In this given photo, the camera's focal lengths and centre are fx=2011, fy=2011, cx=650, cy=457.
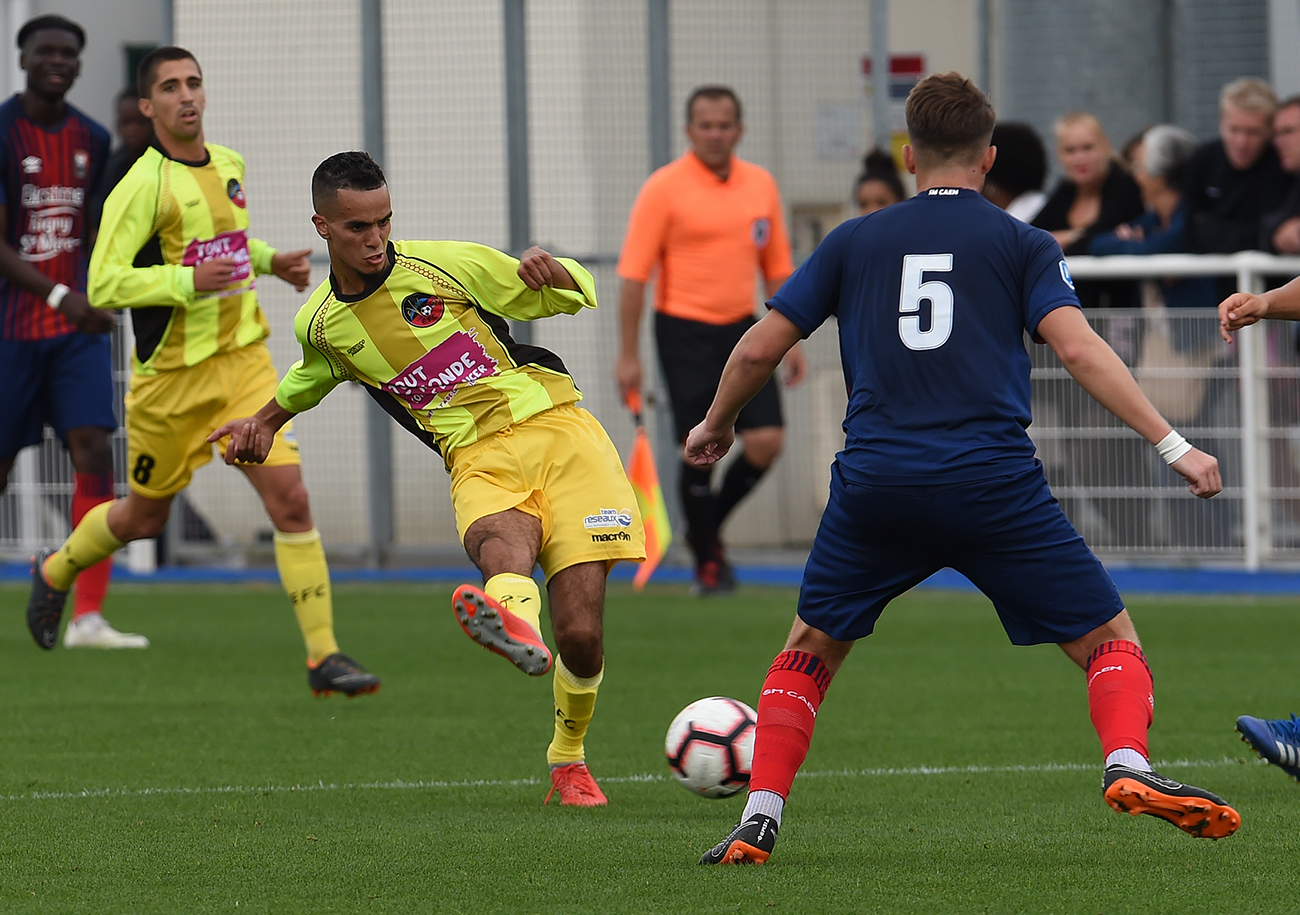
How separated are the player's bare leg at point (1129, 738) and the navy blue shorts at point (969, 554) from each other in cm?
6

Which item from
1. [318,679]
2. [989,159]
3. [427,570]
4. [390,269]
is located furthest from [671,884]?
[427,570]

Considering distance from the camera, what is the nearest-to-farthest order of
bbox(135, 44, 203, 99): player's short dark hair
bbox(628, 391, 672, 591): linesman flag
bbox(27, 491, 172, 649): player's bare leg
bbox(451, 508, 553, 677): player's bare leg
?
bbox(451, 508, 553, 677): player's bare leg, bbox(135, 44, 203, 99): player's short dark hair, bbox(27, 491, 172, 649): player's bare leg, bbox(628, 391, 672, 591): linesman flag

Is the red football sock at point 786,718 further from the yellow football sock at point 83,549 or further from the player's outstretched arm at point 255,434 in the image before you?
the yellow football sock at point 83,549

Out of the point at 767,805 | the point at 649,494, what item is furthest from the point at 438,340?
the point at 649,494

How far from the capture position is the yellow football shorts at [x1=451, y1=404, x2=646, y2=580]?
5.45 meters

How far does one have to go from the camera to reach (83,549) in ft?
26.8

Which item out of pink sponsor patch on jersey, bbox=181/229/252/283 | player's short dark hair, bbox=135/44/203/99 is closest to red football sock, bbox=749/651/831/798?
pink sponsor patch on jersey, bbox=181/229/252/283

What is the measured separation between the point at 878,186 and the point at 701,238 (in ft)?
3.31

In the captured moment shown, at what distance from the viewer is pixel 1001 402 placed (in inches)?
173

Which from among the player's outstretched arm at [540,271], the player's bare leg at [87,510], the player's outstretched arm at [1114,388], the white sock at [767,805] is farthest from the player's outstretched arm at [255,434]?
Result: the player's bare leg at [87,510]

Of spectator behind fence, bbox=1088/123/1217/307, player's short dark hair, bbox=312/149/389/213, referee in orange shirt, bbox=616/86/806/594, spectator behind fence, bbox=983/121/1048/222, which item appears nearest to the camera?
player's short dark hair, bbox=312/149/389/213

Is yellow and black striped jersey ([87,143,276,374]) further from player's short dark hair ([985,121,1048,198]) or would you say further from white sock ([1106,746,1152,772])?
player's short dark hair ([985,121,1048,198])

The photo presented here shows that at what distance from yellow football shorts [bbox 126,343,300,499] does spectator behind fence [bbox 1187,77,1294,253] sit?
19.2 feet

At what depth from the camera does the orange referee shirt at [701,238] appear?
10547 mm
